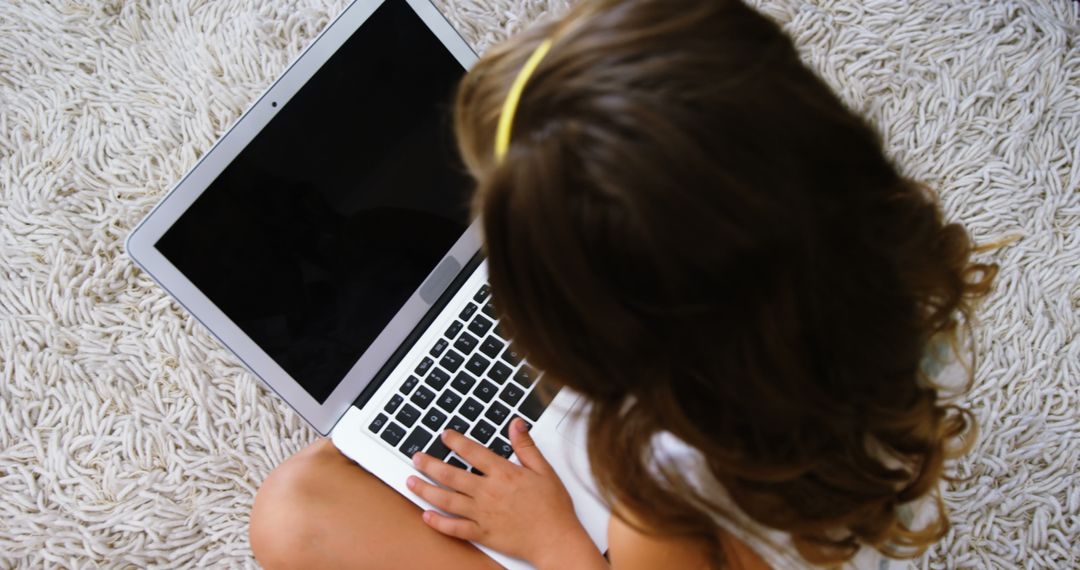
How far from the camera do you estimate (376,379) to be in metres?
0.69

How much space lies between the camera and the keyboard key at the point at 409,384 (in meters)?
0.69

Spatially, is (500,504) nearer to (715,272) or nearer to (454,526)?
(454,526)

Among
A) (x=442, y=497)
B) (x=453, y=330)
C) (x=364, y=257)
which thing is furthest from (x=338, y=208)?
(x=442, y=497)

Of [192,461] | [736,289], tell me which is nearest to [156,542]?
[192,461]

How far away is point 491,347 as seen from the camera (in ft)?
2.31

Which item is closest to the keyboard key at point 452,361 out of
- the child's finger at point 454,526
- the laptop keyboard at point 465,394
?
the laptop keyboard at point 465,394

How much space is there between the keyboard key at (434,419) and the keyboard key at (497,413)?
0.12 feet

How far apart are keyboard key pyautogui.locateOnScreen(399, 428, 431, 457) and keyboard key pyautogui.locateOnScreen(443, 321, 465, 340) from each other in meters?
0.09

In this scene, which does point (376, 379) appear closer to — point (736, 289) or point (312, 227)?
point (312, 227)

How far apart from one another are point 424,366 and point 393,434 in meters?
0.06

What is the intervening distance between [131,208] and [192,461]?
0.29 meters

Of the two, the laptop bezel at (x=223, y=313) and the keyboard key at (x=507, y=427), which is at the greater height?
the laptop bezel at (x=223, y=313)

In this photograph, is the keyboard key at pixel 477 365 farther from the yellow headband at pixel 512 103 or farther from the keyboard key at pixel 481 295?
the yellow headband at pixel 512 103

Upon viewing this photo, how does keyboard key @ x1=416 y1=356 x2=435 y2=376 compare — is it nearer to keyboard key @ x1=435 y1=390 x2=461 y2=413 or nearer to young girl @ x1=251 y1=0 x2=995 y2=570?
keyboard key @ x1=435 y1=390 x2=461 y2=413
